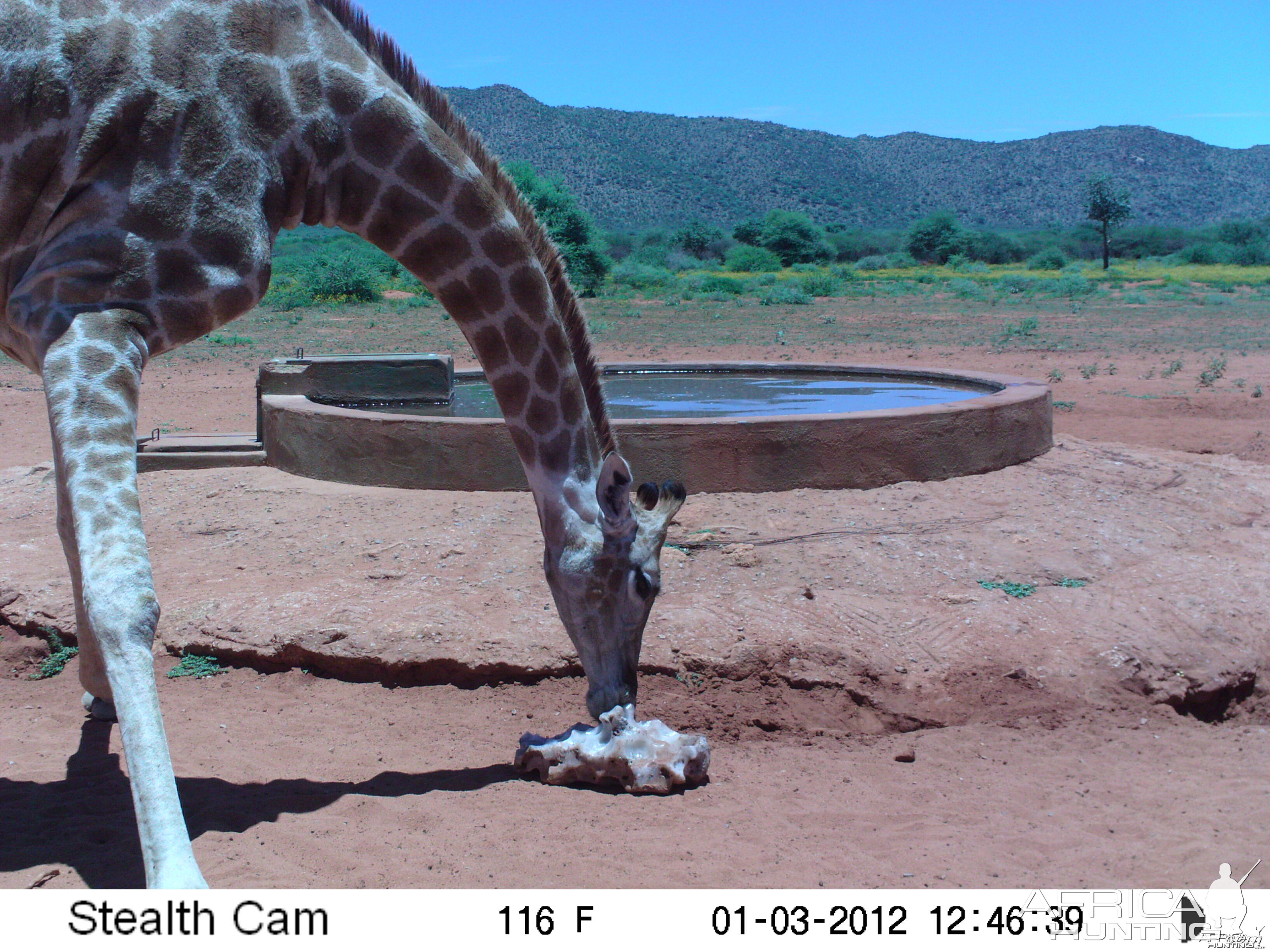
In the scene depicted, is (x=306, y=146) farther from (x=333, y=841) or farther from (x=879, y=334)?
(x=879, y=334)

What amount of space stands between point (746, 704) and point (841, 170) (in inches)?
3593

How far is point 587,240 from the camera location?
A: 3450 centimetres

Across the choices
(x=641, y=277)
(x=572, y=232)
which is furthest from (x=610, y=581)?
(x=641, y=277)

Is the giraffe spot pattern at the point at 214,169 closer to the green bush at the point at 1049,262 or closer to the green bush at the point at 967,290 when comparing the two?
the green bush at the point at 967,290

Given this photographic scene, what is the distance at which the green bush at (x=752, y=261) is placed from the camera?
48.6 m

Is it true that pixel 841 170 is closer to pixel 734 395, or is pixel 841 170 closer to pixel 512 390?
pixel 734 395

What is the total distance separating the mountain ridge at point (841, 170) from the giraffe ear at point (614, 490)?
74624mm

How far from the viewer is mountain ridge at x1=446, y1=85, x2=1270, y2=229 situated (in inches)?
3201

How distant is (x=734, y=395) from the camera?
9.23 m

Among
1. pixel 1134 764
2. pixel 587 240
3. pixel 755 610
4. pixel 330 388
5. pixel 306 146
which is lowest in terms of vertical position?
pixel 1134 764

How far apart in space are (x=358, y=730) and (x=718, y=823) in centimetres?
172

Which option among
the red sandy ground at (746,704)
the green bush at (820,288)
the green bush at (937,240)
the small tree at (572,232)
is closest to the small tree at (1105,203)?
the green bush at (937,240)

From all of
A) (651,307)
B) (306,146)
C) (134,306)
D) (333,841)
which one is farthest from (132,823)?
(651,307)

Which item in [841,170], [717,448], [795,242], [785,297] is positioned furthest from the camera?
[841,170]
